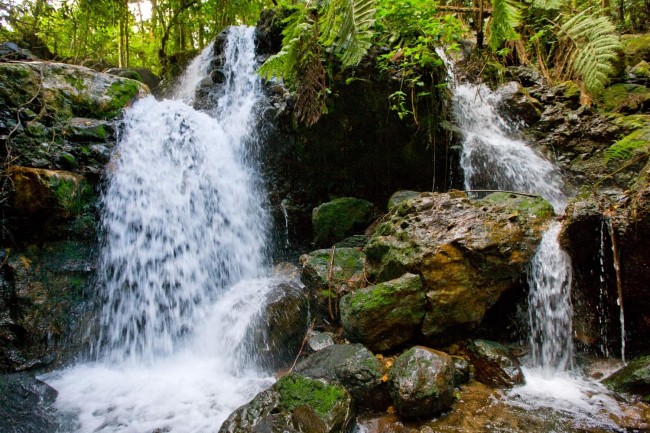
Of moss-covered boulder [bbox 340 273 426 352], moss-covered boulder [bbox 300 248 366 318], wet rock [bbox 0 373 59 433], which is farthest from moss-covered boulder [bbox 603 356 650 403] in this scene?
wet rock [bbox 0 373 59 433]

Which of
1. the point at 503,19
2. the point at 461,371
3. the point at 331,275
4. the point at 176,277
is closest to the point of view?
the point at 461,371

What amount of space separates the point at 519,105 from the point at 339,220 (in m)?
4.59

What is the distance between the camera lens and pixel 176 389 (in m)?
3.86

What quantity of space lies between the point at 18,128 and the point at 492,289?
21.0ft

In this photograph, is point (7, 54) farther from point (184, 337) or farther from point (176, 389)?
point (176, 389)

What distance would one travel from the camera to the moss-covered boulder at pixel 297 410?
2.63 meters

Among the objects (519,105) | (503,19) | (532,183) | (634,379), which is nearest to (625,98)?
(519,105)

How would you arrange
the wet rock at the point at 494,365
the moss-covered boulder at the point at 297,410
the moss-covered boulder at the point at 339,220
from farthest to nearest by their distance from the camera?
the moss-covered boulder at the point at 339,220 < the wet rock at the point at 494,365 < the moss-covered boulder at the point at 297,410

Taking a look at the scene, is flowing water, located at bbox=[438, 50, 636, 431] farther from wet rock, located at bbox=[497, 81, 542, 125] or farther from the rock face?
wet rock, located at bbox=[497, 81, 542, 125]

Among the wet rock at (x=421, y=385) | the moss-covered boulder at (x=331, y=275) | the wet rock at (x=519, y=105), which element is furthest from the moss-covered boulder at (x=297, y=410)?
the wet rock at (x=519, y=105)

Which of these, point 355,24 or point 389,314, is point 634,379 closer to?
point 389,314

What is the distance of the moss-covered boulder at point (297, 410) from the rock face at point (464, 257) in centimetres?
123

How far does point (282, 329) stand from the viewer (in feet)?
13.9

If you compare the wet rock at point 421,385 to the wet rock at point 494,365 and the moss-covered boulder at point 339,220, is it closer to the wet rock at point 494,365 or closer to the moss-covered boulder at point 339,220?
the wet rock at point 494,365
